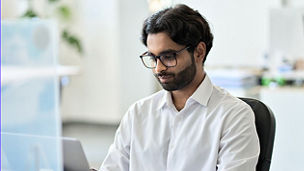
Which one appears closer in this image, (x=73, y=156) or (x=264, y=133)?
(x=264, y=133)

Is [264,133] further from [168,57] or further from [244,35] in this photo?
[244,35]

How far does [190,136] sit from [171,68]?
215 mm

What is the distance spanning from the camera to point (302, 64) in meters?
3.44

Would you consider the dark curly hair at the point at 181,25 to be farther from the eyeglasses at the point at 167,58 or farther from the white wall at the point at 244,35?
the white wall at the point at 244,35

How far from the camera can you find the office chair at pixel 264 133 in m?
1.42

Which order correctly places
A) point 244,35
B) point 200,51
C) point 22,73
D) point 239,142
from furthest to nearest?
point 244,35, point 22,73, point 200,51, point 239,142

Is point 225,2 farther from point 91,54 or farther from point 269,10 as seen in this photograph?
point 91,54

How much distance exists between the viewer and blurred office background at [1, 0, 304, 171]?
3.06m

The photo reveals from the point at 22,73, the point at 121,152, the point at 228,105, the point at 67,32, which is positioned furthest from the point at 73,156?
the point at 67,32

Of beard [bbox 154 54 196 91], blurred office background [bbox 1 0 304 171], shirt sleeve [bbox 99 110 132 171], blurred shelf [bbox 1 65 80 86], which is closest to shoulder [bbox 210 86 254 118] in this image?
beard [bbox 154 54 196 91]

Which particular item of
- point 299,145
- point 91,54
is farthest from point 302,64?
point 91,54

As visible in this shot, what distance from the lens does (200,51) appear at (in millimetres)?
1484

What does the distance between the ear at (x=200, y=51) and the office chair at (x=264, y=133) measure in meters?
0.22

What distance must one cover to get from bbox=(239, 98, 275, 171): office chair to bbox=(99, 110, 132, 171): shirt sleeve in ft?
1.31
